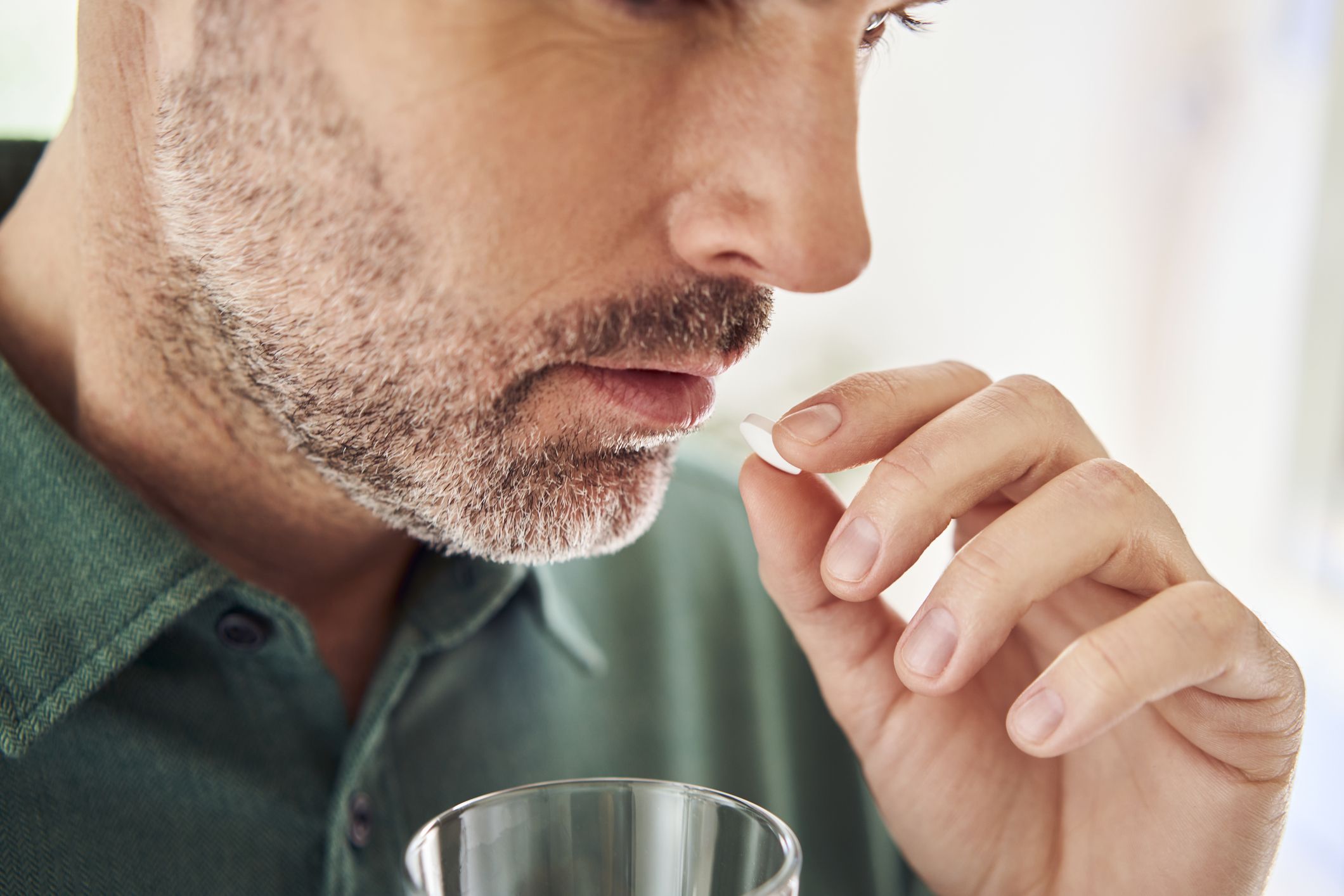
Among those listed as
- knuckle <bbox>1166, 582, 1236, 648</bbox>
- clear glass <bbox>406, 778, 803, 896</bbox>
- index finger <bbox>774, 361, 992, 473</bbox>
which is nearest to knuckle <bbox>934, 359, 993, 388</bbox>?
index finger <bbox>774, 361, 992, 473</bbox>

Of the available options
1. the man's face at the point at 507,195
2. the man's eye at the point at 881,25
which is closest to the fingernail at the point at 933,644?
the man's face at the point at 507,195

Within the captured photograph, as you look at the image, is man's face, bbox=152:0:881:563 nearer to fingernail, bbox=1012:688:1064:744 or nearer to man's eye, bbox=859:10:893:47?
man's eye, bbox=859:10:893:47

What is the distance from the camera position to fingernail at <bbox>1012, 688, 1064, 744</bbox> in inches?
23.6

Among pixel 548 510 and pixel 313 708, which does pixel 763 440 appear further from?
pixel 313 708

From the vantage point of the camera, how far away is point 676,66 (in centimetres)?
68

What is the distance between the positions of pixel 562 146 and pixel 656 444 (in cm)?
25

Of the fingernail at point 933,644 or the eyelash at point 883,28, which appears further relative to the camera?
the eyelash at point 883,28

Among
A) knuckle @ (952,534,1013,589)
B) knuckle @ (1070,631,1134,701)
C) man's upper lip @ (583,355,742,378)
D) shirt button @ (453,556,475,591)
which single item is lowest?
shirt button @ (453,556,475,591)

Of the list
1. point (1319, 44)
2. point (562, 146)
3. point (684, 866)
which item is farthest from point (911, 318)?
point (684, 866)

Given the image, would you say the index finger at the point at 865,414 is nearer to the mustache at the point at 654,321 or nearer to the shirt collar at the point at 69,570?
the mustache at the point at 654,321

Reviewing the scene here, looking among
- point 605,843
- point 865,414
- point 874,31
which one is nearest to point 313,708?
point 605,843

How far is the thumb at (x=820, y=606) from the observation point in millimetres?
776

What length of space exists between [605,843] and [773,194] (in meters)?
0.40

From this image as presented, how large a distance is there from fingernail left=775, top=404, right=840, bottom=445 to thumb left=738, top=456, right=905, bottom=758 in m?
0.07
